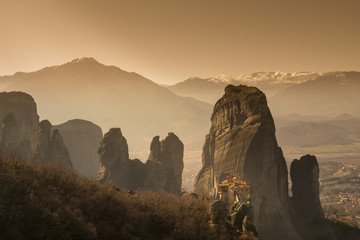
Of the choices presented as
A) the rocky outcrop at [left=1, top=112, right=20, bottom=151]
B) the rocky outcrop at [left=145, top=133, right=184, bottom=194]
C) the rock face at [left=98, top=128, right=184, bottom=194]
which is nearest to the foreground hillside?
the rocky outcrop at [left=145, top=133, right=184, bottom=194]

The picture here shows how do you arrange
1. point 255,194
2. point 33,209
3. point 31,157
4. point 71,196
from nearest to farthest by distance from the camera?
point 33,209
point 71,196
point 255,194
point 31,157

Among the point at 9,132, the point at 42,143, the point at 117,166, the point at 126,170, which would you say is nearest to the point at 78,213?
the point at 117,166

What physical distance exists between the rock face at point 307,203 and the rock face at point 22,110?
4981 inches

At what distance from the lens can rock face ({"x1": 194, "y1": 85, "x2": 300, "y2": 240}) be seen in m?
94.8

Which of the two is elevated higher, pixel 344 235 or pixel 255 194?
pixel 255 194

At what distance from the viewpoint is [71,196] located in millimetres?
47312

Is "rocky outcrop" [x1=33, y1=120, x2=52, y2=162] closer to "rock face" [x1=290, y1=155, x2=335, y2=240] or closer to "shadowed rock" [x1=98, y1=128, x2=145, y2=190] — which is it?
"shadowed rock" [x1=98, y1=128, x2=145, y2=190]

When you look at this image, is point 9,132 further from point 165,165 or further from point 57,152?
point 165,165

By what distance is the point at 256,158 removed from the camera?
338ft

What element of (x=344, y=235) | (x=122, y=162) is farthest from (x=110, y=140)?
(x=344, y=235)

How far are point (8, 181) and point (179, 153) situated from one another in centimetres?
10062

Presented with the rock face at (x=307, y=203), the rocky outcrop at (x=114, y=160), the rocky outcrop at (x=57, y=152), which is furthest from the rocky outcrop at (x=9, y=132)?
the rock face at (x=307, y=203)

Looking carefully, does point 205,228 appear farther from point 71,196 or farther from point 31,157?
point 31,157

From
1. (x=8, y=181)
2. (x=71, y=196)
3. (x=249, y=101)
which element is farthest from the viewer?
(x=249, y=101)
